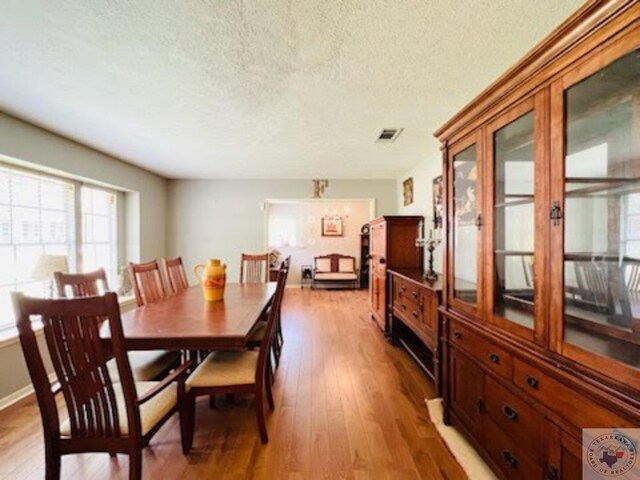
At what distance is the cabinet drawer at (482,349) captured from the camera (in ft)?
4.63

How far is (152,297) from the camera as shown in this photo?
2.79 metres

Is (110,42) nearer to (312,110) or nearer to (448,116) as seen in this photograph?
(312,110)

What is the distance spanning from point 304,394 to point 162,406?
1231mm

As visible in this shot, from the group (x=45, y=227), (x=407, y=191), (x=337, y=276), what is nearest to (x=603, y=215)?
A: (x=407, y=191)

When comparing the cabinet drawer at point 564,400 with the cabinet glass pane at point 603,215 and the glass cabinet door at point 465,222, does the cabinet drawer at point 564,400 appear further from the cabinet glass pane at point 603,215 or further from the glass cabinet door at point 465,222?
the glass cabinet door at point 465,222

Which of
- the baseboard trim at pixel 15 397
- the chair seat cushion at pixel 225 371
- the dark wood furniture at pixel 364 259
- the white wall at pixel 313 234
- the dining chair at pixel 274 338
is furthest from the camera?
the white wall at pixel 313 234

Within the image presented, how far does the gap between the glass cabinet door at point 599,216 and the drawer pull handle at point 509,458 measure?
65 cm

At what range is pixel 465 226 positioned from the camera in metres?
1.86

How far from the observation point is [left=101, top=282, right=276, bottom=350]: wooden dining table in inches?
62.8

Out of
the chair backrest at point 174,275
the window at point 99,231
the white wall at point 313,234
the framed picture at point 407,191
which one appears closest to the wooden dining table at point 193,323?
the chair backrest at point 174,275

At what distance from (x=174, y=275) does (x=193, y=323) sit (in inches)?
66.8

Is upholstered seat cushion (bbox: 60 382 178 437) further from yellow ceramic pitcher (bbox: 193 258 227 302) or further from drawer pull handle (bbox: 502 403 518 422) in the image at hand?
drawer pull handle (bbox: 502 403 518 422)

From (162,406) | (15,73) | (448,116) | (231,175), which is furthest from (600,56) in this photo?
(231,175)

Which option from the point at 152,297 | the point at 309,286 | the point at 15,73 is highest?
the point at 15,73
